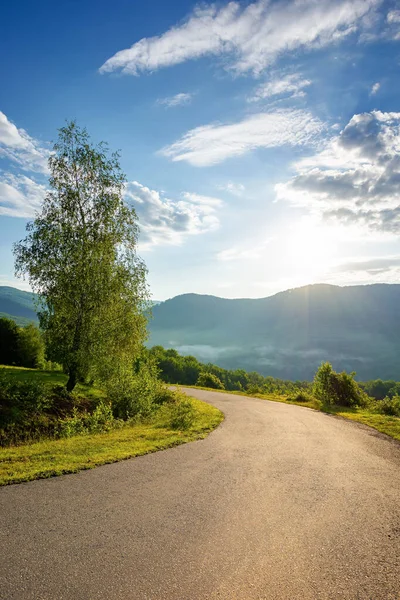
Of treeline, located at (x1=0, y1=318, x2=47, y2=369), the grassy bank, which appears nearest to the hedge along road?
the grassy bank

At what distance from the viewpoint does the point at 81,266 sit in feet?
65.2

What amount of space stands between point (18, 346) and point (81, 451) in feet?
149

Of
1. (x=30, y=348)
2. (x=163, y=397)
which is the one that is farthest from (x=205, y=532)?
(x=30, y=348)

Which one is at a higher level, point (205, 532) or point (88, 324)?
point (88, 324)

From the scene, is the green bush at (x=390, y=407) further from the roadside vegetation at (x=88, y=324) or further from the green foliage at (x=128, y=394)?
the green foliage at (x=128, y=394)

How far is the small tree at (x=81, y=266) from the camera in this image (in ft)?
63.9

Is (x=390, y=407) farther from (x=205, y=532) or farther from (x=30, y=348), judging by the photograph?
(x=30, y=348)

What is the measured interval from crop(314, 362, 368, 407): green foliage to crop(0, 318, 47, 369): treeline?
37153 mm

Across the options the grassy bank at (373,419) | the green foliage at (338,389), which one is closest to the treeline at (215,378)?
the green foliage at (338,389)

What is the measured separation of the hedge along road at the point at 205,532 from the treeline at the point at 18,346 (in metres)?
43.9

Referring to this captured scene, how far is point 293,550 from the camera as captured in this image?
5.16m

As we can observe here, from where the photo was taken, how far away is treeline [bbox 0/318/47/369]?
48.1 meters

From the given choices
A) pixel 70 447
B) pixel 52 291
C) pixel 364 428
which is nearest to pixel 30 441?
pixel 70 447

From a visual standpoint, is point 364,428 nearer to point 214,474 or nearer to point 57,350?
point 214,474
